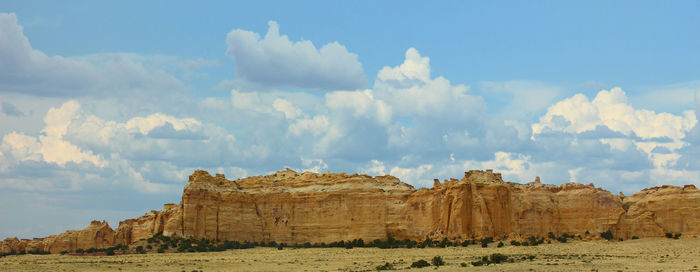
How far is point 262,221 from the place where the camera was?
10119cm

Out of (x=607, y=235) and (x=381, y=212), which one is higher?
(x=381, y=212)

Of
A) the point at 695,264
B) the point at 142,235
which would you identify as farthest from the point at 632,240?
the point at 142,235

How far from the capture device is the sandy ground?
5506 cm

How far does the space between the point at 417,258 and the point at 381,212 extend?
25.0 metres

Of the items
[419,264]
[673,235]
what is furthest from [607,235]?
[419,264]

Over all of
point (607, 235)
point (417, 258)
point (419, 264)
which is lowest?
point (419, 264)

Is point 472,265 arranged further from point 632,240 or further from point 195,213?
point 195,213

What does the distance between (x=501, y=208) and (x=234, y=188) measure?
3849 cm

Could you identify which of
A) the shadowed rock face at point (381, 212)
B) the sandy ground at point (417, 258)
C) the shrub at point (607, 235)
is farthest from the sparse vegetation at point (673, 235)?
the shrub at point (607, 235)

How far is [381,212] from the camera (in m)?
93.4

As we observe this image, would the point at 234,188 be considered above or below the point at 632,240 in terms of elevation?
above

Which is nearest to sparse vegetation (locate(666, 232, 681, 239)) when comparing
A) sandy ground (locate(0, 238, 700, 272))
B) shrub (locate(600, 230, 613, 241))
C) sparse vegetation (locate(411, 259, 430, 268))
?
sandy ground (locate(0, 238, 700, 272))

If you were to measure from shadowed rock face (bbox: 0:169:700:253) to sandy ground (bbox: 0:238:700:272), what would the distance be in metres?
5.23

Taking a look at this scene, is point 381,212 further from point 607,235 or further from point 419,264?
point 419,264
